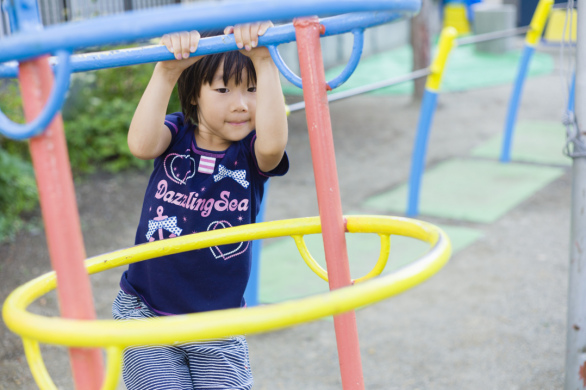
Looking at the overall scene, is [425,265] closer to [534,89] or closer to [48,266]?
[48,266]

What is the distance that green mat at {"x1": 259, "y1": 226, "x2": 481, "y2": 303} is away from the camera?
3730 mm

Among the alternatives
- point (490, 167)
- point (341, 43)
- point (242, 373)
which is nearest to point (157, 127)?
point (242, 373)

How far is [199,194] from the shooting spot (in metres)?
1.86

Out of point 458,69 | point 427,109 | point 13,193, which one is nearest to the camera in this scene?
point 13,193

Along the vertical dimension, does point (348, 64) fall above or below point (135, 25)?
below

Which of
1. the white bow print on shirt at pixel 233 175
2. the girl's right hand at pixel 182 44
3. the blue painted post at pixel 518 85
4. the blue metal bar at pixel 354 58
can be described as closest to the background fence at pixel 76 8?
the blue painted post at pixel 518 85

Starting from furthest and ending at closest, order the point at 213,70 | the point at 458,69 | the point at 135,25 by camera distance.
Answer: the point at 458,69 → the point at 213,70 → the point at 135,25

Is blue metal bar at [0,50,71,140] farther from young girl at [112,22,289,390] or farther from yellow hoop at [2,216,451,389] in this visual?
young girl at [112,22,289,390]

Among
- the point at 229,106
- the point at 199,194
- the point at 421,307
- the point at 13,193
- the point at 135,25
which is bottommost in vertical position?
the point at 421,307

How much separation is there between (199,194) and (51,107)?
868mm

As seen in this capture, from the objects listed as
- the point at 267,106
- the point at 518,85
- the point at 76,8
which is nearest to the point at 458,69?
the point at 518,85

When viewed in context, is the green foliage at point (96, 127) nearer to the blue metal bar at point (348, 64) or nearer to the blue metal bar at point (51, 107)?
the blue metal bar at point (348, 64)

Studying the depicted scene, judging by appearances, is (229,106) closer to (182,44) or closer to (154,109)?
(154,109)

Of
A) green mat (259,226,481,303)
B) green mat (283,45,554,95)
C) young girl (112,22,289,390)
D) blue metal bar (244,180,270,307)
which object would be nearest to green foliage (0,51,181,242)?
green mat (259,226,481,303)
